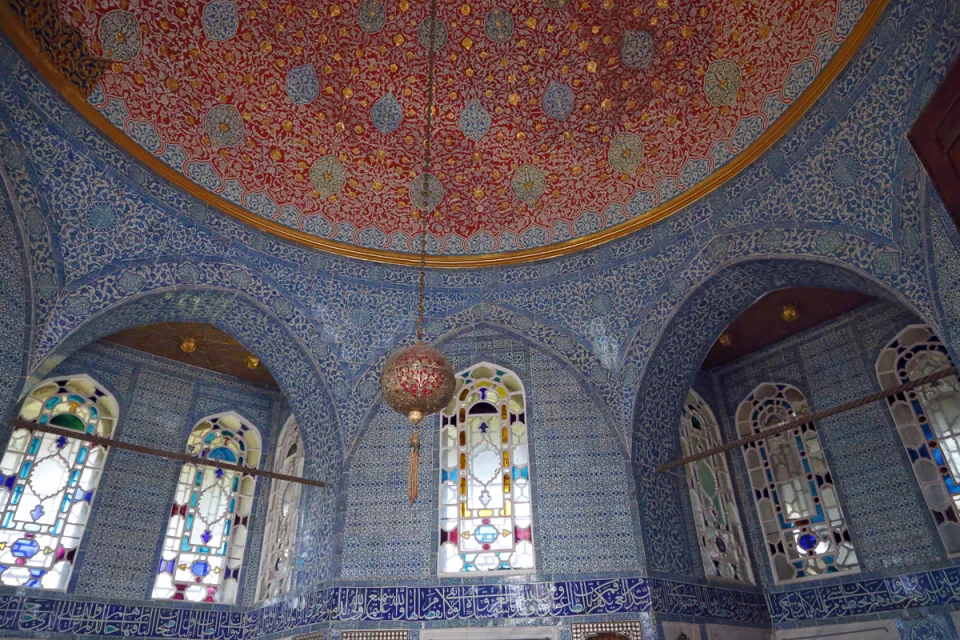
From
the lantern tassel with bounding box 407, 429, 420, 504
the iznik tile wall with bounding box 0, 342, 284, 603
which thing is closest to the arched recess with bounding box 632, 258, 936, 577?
the lantern tassel with bounding box 407, 429, 420, 504

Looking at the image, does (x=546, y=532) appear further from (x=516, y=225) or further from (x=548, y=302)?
(x=516, y=225)

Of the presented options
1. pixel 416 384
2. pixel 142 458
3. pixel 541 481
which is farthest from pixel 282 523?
pixel 416 384

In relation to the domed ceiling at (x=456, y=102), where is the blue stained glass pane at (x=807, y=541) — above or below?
below

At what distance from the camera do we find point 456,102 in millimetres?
6344

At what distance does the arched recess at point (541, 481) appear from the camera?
5555 mm

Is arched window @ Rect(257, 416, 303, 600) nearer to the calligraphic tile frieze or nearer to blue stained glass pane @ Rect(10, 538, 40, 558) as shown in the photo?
blue stained glass pane @ Rect(10, 538, 40, 558)

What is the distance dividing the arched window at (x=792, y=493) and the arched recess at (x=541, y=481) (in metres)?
1.95

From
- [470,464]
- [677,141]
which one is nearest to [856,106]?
[677,141]

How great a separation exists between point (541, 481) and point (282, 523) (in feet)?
9.26

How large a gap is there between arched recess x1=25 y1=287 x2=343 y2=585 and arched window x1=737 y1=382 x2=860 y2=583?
4.18 m

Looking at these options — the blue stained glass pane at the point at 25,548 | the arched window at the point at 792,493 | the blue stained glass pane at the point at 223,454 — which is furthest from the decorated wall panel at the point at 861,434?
the blue stained glass pane at the point at 25,548

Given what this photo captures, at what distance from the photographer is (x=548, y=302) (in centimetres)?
651

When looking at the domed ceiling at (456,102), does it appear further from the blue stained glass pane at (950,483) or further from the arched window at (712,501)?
the blue stained glass pane at (950,483)

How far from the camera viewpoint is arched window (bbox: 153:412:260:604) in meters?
6.50
